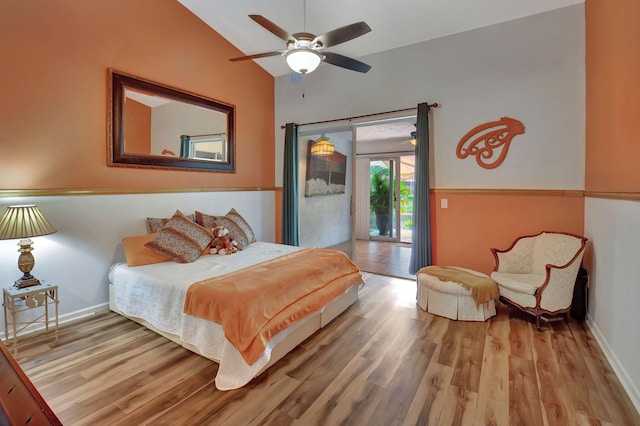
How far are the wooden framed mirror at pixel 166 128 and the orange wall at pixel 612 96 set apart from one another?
4.29m

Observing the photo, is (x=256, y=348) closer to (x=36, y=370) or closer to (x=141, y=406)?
(x=141, y=406)

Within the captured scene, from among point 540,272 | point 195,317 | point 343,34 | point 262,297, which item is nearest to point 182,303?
point 195,317

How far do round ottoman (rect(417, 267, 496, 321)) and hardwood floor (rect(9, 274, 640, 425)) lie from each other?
13cm

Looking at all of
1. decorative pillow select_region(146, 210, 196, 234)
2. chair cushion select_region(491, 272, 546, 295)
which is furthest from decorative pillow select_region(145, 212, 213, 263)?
chair cushion select_region(491, 272, 546, 295)

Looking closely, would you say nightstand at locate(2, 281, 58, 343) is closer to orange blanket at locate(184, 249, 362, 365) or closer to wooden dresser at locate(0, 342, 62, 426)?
orange blanket at locate(184, 249, 362, 365)

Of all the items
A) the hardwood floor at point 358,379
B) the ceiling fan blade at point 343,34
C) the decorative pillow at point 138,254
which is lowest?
the hardwood floor at point 358,379

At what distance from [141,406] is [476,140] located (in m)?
4.16

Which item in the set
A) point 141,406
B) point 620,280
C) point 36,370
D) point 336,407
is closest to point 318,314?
point 336,407

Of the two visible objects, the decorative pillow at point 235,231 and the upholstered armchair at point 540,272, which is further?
the decorative pillow at point 235,231

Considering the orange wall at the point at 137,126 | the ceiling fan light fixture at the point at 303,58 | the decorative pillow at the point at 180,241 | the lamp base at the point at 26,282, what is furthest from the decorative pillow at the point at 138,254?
the ceiling fan light fixture at the point at 303,58

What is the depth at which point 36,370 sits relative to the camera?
221 centimetres

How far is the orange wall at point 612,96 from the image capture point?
2.07 metres

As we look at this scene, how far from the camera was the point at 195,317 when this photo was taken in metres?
2.30

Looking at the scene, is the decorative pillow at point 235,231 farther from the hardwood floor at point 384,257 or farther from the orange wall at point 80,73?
the hardwood floor at point 384,257
